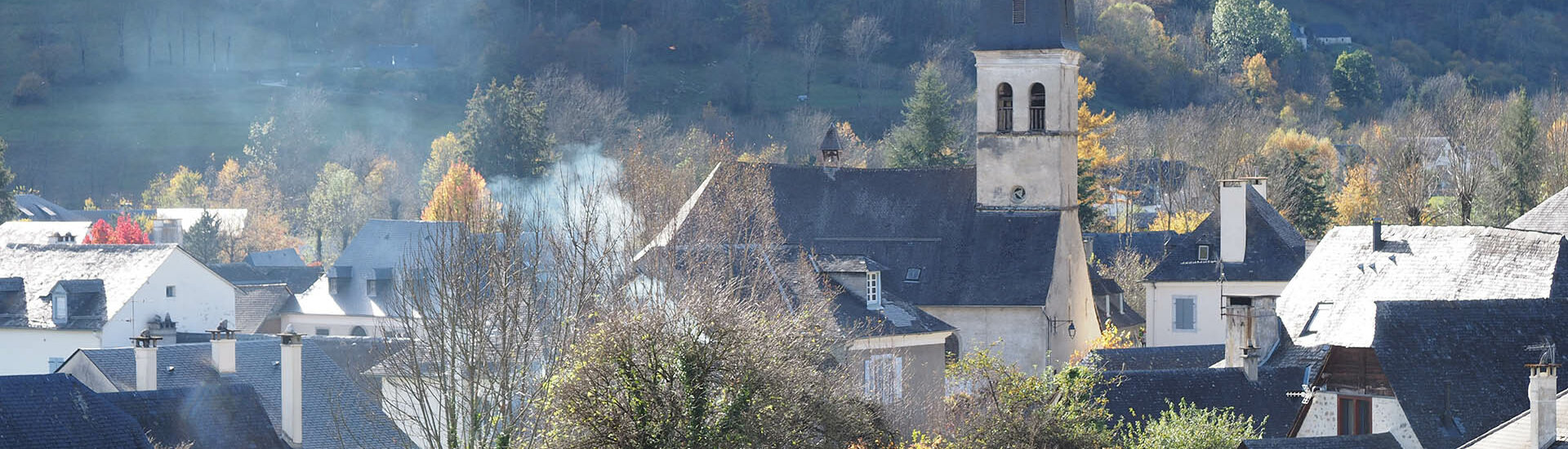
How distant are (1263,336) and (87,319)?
3083 cm

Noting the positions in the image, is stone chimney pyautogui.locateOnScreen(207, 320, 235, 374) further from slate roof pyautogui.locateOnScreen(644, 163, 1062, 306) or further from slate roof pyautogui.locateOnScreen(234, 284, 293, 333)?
slate roof pyautogui.locateOnScreen(234, 284, 293, 333)

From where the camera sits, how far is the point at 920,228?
5247cm

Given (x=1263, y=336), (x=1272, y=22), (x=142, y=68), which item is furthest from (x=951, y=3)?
(x=1263, y=336)

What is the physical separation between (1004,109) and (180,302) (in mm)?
21414

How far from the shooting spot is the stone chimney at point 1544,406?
972 inches

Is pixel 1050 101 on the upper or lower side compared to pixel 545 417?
upper

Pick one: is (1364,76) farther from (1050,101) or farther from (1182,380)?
(1182,380)

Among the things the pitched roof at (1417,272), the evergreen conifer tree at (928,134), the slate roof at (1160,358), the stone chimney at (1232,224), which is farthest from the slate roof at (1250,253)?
the evergreen conifer tree at (928,134)

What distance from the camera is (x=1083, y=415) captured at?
2595cm

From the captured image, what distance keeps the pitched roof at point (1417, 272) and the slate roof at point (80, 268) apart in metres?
30.1

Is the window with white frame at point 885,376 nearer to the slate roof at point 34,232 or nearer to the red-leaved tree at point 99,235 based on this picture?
the slate roof at point 34,232

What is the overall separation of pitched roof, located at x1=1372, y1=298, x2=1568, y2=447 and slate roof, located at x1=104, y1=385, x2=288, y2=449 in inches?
656

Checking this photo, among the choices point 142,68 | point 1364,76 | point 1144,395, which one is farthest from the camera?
point 142,68

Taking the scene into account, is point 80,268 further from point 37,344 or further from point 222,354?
point 222,354
